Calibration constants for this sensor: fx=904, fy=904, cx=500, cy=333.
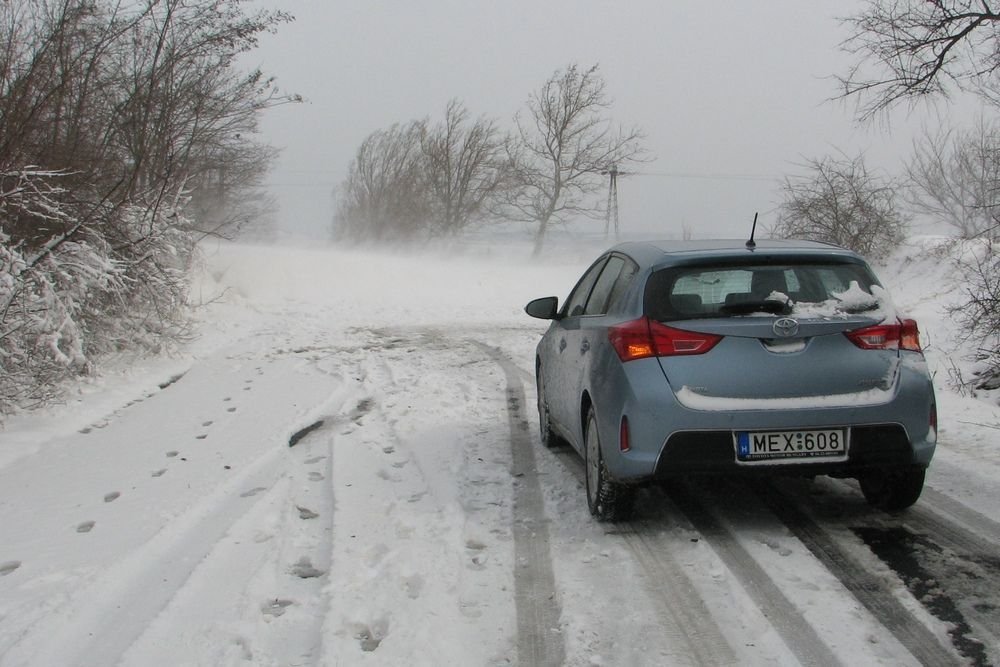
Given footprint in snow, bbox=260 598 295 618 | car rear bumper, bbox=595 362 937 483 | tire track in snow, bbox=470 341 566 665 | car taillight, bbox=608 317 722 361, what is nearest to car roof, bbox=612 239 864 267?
car taillight, bbox=608 317 722 361

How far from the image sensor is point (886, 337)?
15.1ft

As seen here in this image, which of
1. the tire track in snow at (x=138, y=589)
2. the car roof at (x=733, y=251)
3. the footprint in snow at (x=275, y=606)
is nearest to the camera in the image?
the tire track in snow at (x=138, y=589)

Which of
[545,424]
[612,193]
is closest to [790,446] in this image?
[545,424]

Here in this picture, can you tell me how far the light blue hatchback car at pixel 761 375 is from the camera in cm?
446

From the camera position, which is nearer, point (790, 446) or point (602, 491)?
point (790, 446)

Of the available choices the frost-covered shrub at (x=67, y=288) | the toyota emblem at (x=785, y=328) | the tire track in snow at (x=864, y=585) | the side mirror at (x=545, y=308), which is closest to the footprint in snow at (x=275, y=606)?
the tire track in snow at (x=864, y=585)

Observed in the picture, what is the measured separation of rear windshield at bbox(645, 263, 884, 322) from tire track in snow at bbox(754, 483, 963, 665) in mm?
1162

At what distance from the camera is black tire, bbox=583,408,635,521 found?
4871 millimetres

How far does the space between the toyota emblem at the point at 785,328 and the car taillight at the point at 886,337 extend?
11.3 inches

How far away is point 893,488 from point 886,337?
962 mm

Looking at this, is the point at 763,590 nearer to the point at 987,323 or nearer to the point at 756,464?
the point at 756,464

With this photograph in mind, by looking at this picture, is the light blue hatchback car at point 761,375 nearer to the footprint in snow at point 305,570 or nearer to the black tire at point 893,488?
the black tire at point 893,488

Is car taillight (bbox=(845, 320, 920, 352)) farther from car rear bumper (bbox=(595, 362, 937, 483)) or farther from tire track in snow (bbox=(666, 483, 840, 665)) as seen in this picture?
tire track in snow (bbox=(666, 483, 840, 665))

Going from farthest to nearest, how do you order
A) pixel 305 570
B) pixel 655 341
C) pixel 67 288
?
pixel 67 288, pixel 655 341, pixel 305 570
